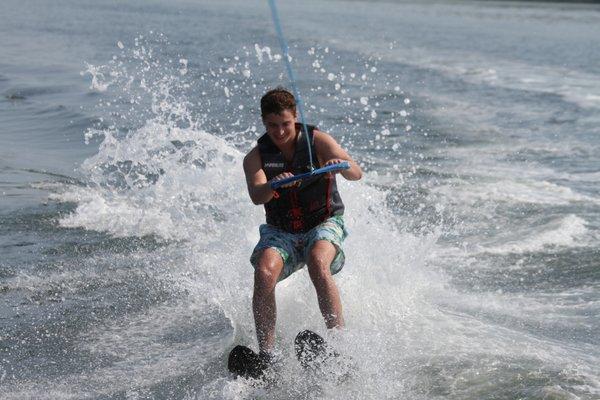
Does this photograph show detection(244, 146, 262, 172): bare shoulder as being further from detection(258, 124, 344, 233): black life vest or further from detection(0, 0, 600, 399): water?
detection(0, 0, 600, 399): water

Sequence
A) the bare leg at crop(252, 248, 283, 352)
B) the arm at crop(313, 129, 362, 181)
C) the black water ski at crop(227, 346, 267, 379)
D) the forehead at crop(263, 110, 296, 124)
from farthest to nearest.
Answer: the arm at crop(313, 129, 362, 181)
the forehead at crop(263, 110, 296, 124)
the bare leg at crop(252, 248, 283, 352)
the black water ski at crop(227, 346, 267, 379)

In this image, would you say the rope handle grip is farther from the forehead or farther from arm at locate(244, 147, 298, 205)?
the forehead

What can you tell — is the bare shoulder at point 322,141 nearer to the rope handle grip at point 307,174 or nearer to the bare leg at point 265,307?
the rope handle grip at point 307,174

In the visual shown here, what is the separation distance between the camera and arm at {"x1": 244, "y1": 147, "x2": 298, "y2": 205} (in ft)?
16.8

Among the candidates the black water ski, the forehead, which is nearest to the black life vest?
the forehead

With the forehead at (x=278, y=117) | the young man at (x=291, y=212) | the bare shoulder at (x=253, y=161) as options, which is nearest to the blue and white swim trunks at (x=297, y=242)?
the young man at (x=291, y=212)

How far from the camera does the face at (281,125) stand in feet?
17.0

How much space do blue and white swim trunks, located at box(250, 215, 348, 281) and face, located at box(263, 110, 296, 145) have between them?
0.58 meters

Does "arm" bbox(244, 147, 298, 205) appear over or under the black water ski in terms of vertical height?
over

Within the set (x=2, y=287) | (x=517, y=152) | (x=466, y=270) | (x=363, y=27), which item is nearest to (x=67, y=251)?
(x=2, y=287)

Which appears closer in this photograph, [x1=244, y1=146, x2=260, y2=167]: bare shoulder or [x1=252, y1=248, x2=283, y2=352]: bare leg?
[x1=252, y1=248, x2=283, y2=352]: bare leg

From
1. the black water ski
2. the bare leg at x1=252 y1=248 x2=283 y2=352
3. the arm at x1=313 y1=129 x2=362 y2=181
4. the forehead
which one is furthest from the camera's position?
the arm at x1=313 y1=129 x2=362 y2=181

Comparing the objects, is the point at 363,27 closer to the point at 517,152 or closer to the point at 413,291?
the point at 517,152

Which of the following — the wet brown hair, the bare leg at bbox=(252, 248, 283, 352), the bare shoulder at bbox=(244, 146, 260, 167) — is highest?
the wet brown hair
